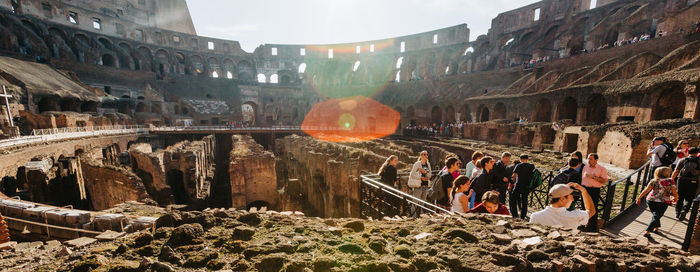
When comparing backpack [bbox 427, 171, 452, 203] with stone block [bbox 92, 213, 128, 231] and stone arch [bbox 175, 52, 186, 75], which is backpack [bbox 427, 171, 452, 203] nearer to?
stone block [bbox 92, 213, 128, 231]

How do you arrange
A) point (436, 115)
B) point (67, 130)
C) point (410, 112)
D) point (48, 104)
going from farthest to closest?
point (410, 112)
point (436, 115)
point (48, 104)
point (67, 130)

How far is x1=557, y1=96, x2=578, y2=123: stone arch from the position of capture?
2019cm

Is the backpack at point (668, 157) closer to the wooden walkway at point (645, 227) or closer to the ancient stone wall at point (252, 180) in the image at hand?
the wooden walkway at point (645, 227)

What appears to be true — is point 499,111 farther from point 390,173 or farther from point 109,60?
point 109,60

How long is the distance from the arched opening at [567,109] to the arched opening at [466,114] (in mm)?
8935

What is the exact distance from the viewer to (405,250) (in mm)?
3240

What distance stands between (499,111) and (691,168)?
22.5 metres

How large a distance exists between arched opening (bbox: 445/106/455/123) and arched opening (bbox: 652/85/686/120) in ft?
63.7

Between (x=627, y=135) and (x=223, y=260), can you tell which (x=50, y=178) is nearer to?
(x=223, y=260)

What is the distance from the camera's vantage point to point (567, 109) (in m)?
20.5

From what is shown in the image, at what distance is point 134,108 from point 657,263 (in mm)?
42945

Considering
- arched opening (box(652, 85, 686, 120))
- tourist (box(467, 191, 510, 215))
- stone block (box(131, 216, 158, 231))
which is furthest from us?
arched opening (box(652, 85, 686, 120))

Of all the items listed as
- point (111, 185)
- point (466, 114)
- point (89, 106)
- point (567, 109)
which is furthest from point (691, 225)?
point (89, 106)

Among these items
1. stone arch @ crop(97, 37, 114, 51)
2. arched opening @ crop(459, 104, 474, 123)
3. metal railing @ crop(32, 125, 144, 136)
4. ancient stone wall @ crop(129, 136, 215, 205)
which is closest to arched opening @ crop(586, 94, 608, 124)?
arched opening @ crop(459, 104, 474, 123)
